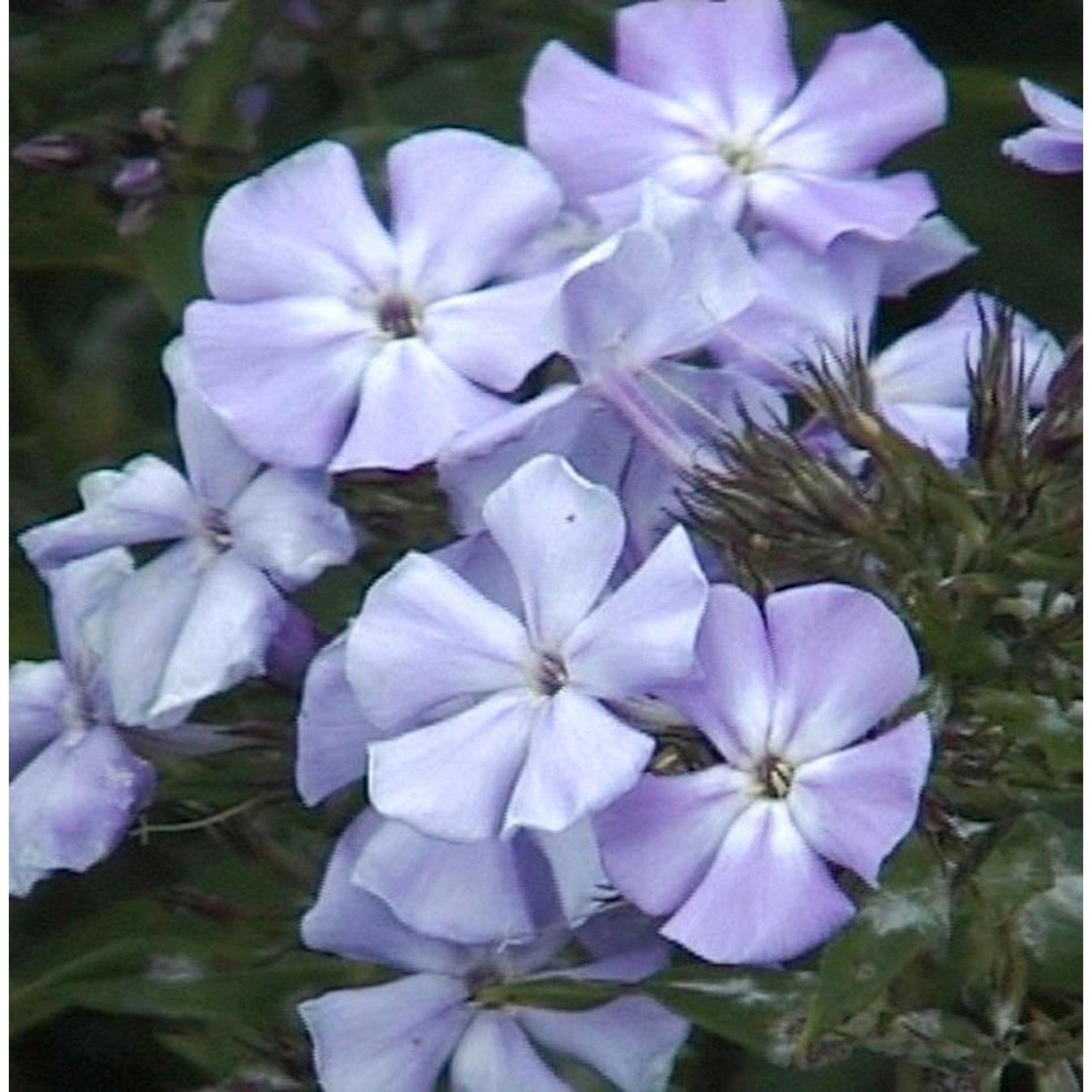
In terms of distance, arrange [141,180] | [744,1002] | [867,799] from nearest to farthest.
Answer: [867,799] < [744,1002] < [141,180]

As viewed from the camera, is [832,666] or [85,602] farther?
[85,602]

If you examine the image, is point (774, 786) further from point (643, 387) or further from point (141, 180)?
point (141, 180)

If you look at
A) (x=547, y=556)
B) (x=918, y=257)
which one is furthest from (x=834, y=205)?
(x=547, y=556)

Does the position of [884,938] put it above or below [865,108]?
below

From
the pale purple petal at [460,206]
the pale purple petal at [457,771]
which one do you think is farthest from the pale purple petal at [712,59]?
Result: the pale purple petal at [457,771]

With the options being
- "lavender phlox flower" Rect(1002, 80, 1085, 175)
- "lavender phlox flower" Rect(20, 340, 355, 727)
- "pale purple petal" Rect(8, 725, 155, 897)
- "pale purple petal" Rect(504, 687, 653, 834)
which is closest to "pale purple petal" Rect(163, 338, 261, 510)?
"lavender phlox flower" Rect(20, 340, 355, 727)

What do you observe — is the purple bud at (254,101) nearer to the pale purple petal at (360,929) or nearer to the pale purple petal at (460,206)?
the pale purple petal at (460,206)

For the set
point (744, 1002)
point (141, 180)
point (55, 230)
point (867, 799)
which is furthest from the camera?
point (55, 230)

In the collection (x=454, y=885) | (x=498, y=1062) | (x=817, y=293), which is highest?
(x=817, y=293)

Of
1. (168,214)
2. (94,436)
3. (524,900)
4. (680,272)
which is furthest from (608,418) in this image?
(94,436)
